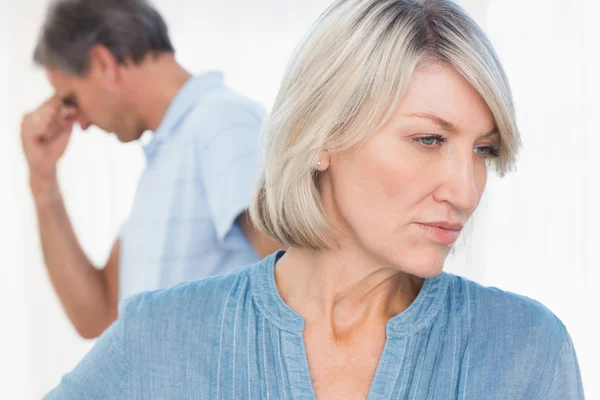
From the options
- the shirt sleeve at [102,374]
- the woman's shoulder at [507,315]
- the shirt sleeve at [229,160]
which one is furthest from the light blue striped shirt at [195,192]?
the woman's shoulder at [507,315]

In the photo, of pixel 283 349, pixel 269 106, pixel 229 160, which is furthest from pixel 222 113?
pixel 269 106

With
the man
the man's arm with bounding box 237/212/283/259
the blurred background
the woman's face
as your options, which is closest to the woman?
the woman's face

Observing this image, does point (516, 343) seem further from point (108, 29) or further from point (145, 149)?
point (108, 29)

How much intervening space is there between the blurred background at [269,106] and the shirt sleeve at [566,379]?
131 centimetres

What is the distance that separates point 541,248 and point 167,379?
1725 millimetres

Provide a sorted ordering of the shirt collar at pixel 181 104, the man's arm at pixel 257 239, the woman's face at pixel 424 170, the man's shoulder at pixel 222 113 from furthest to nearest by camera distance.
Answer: the shirt collar at pixel 181 104, the man's shoulder at pixel 222 113, the man's arm at pixel 257 239, the woman's face at pixel 424 170

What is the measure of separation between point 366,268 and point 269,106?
2009 millimetres

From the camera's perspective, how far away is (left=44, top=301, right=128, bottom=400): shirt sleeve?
1.32m

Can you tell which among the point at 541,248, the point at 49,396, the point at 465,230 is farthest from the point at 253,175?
the point at 541,248

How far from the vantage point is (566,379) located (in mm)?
1224

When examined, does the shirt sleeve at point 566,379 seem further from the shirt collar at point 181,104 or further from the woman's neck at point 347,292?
the shirt collar at point 181,104

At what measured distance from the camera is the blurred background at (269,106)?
2.56 m

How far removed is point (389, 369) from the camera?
1245mm

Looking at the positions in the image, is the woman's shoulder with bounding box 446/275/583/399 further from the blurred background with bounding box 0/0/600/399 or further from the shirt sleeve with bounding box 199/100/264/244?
the blurred background with bounding box 0/0/600/399
